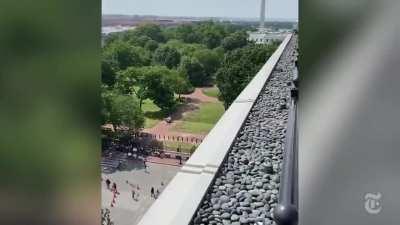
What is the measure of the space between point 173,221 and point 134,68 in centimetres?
325

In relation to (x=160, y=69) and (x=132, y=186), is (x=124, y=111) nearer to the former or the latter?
(x=160, y=69)

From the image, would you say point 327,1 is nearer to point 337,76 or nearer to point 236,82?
point 337,76

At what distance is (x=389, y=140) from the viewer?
1.55 m

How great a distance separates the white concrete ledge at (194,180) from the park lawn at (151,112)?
60.2 inches

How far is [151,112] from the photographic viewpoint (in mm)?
5348

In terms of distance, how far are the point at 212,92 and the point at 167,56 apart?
849mm

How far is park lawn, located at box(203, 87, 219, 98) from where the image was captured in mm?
5848

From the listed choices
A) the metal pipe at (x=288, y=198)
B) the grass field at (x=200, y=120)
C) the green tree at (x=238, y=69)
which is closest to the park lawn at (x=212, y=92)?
the green tree at (x=238, y=69)

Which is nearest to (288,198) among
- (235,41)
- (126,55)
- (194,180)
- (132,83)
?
(194,180)

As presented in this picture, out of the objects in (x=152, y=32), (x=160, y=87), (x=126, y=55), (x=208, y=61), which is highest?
(x=152, y=32)

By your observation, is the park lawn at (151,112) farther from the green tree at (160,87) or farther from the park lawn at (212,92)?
the park lawn at (212,92)

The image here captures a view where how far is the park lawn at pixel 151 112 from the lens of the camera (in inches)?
205

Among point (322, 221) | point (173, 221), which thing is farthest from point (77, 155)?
point (322, 221)

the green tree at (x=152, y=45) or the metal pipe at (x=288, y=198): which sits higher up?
the green tree at (x=152, y=45)
